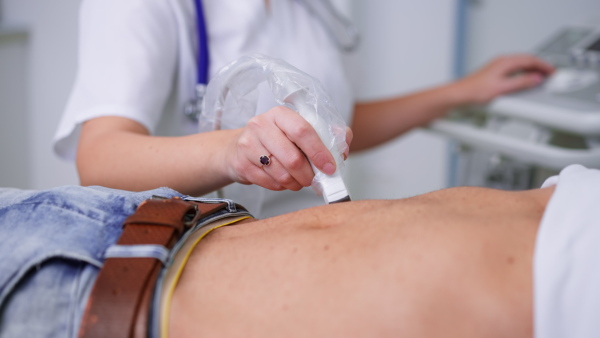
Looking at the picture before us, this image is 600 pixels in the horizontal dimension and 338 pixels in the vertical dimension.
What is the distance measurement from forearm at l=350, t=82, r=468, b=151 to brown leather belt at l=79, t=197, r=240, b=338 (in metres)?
0.84

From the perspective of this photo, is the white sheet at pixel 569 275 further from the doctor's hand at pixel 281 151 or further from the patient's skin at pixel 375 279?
the doctor's hand at pixel 281 151

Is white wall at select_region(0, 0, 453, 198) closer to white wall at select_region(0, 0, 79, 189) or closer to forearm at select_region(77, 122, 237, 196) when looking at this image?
white wall at select_region(0, 0, 79, 189)

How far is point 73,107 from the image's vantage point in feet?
2.92

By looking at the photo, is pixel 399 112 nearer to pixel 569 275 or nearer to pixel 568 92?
pixel 568 92

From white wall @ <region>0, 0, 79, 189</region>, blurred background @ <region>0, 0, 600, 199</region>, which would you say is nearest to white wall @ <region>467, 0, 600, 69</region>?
blurred background @ <region>0, 0, 600, 199</region>

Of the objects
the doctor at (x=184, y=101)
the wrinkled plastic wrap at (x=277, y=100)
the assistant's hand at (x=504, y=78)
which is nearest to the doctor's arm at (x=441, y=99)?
the assistant's hand at (x=504, y=78)

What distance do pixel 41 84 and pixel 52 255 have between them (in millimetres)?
1536

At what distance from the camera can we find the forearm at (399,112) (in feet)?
4.41

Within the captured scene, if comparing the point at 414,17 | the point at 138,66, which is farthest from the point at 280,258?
the point at 414,17

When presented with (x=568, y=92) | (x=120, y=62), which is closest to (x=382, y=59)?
(x=568, y=92)

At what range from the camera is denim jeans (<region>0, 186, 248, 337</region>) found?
49 centimetres

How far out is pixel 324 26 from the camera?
Result: 1.16 m

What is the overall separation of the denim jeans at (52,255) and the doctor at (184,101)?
16 cm

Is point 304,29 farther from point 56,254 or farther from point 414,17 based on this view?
point 414,17
